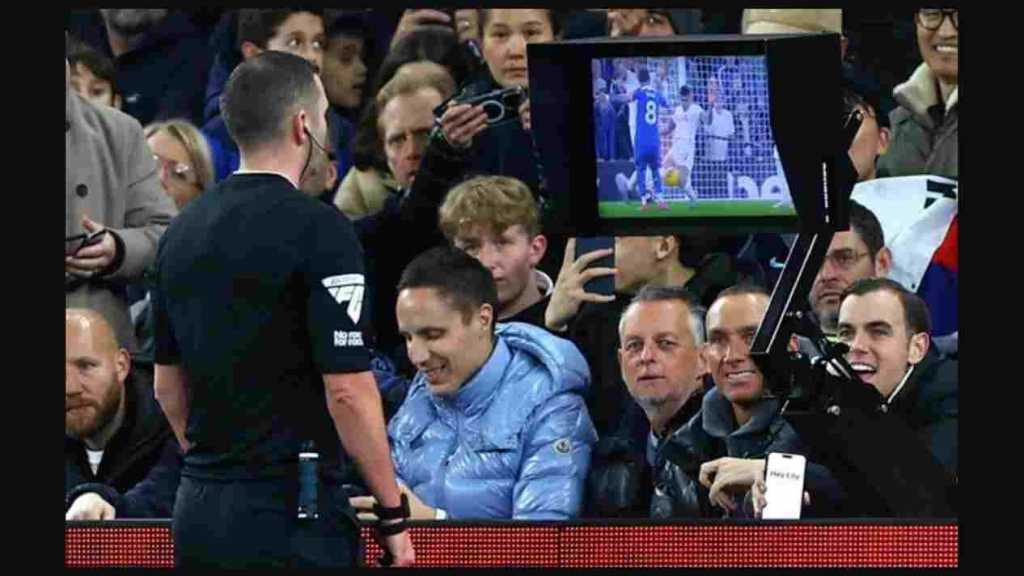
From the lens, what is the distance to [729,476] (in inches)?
322

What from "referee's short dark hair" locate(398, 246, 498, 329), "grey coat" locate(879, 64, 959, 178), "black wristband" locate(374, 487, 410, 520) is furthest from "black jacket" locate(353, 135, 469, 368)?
"black wristband" locate(374, 487, 410, 520)

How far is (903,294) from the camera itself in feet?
27.4

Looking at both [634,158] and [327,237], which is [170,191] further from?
[327,237]

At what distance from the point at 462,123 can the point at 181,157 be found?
115 centimetres

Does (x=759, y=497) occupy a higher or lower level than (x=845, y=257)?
lower

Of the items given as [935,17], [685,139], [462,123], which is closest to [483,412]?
[462,123]

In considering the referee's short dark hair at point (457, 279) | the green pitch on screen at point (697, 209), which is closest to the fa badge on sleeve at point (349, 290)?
the green pitch on screen at point (697, 209)

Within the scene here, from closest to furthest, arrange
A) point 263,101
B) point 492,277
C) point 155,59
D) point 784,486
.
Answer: point 263,101 → point 784,486 → point 492,277 → point 155,59

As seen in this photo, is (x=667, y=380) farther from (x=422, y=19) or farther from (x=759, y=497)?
(x=422, y=19)

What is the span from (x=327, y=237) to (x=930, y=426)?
8.98 feet

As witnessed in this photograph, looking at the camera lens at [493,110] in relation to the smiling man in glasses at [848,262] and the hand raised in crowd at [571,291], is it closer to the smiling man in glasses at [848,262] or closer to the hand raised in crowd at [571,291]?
the hand raised in crowd at [571,291]

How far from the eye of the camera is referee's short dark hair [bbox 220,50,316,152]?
6664 mm

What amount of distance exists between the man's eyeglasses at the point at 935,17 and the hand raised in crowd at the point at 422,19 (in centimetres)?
172

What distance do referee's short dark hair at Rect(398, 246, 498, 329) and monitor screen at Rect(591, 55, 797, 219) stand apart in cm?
73
